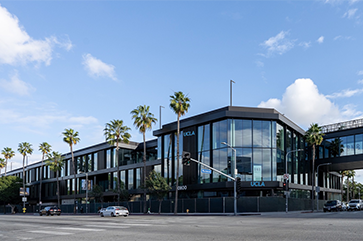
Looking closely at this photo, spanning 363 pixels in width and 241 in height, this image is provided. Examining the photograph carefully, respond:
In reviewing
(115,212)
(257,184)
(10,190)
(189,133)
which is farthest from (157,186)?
(10,190)

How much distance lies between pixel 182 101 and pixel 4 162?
252 ft

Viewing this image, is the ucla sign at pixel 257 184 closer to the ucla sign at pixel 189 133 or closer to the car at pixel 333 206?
the car at pixel 333 206

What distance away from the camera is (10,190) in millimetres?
91312

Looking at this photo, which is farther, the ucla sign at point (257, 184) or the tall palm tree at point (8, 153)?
the tall palm tree at point (8, 153)

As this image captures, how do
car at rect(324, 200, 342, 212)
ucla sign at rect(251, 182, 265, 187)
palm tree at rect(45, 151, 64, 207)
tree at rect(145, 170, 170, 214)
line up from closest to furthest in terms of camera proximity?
1. ucla sign at rect(251, 182, 265, 187)
2. car at rect(324, 200, 342, 212)
3. tree at rect(145, 170, 170, 214)
4. palm tree at rect(45, 151, 64, 207)

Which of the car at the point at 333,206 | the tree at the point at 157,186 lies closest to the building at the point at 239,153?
the tree at the point at 157,186

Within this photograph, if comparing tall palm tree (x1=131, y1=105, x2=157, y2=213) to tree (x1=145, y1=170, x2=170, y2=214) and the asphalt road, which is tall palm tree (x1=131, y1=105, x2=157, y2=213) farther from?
the asphalt road

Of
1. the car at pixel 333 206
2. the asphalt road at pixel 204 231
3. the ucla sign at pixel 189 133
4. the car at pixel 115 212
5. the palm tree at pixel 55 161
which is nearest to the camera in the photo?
the asphalt road at pixel 204 231

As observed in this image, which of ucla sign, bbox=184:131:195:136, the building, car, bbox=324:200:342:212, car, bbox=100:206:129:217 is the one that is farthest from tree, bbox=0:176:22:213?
car, bbox=324:200:342:212

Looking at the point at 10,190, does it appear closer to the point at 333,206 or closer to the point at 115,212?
the point at 115,212

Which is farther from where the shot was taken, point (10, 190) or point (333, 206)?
point (10, 190)

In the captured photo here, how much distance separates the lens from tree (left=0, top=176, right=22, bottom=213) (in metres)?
90.5

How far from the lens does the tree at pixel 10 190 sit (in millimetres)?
90500

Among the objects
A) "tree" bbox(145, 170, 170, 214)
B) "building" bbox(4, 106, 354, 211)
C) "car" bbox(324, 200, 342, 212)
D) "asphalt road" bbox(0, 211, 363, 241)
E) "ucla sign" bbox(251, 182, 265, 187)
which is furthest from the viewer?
"tree" bbox(145, 170, 170, 214)
